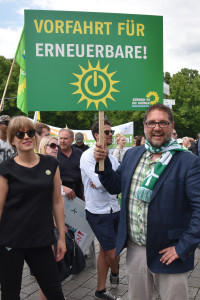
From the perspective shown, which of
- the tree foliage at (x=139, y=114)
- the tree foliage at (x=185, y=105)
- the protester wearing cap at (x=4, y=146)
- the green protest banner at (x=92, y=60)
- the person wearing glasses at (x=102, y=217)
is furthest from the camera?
the tree foliage at (x=185, y=105)

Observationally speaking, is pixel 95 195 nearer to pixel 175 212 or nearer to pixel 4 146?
pixel 175 212

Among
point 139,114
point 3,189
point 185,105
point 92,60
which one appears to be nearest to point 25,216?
point 3,189

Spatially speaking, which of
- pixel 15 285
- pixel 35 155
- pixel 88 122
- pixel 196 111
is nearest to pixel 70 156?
pixel 35 155

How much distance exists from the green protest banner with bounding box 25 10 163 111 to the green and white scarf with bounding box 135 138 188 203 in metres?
0.54

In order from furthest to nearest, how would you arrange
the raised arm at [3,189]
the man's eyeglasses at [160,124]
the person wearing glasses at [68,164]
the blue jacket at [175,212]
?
the person wearing glasses at [68,164] < the raised arm at [3,189] < the man's eyeglasses at [160,124] < the blue jacket at [175,212]

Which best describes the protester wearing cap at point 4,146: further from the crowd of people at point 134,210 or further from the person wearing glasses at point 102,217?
the crowd of people at point 134,210

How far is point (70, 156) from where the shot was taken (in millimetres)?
5004

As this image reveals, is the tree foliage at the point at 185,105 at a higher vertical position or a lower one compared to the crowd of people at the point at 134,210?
higher

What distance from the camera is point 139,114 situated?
37719 millimetres

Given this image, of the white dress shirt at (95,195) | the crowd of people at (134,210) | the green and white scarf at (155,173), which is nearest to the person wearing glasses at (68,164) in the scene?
the white dress shirt at (95,195)

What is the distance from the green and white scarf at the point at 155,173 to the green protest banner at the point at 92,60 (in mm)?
544

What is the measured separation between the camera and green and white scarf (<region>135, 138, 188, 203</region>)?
239cm

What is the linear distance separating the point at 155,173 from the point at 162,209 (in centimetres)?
25

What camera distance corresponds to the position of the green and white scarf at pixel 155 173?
94.0 inches
